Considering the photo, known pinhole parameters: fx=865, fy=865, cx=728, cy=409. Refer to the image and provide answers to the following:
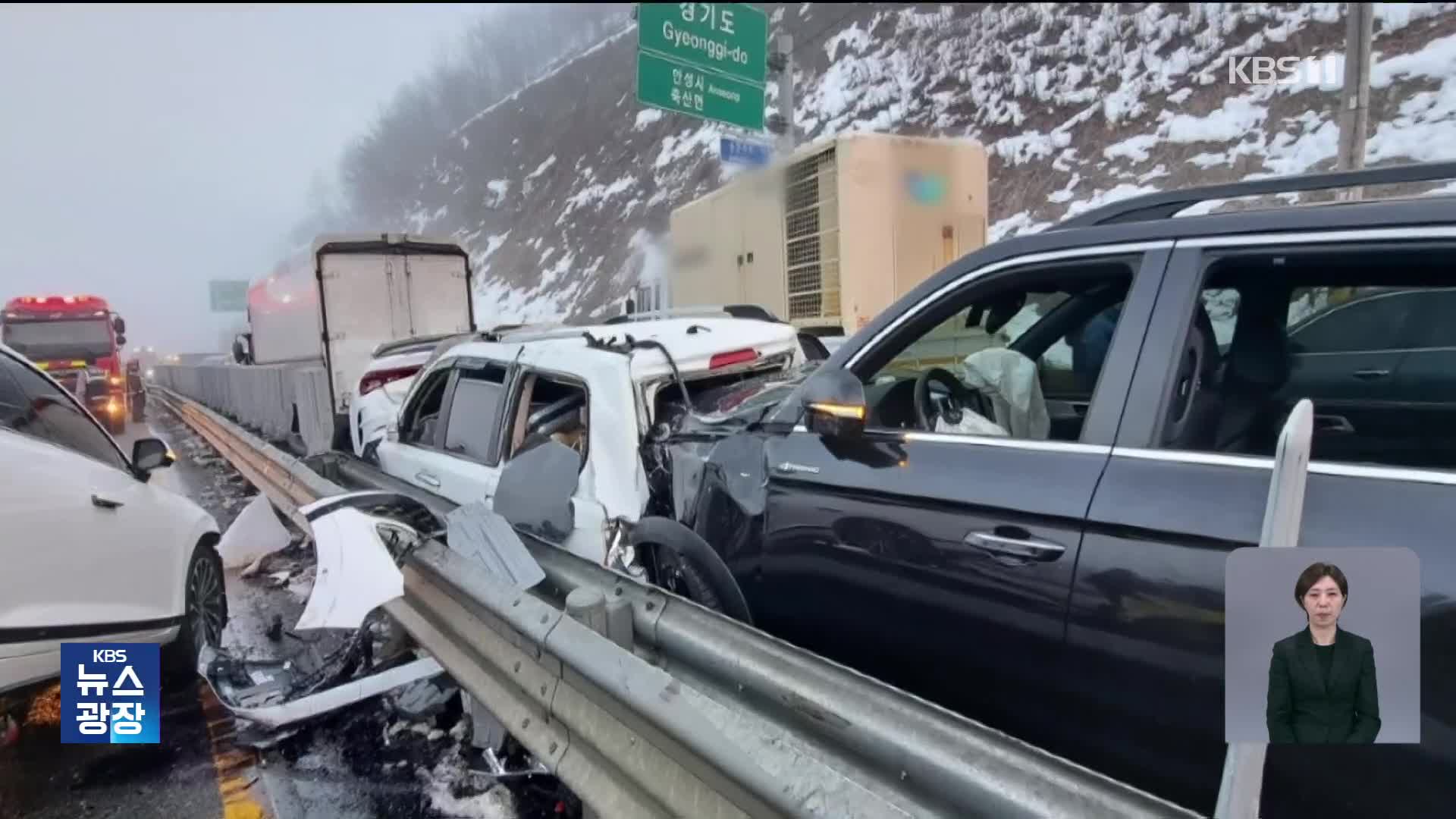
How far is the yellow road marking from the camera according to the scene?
3.04m

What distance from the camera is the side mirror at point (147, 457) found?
13.3 feet

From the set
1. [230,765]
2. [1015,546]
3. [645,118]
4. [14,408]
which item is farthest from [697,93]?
[645,118]

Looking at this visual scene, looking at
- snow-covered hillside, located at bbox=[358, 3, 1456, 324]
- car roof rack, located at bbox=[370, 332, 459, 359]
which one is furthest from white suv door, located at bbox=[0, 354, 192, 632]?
snow-covered hillside, located at bbox=[358, 3, 1456, 324]

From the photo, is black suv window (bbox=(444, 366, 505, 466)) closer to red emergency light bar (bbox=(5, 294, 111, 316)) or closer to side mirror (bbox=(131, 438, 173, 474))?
side mirror (bbox=(131, 438, 173, 474))

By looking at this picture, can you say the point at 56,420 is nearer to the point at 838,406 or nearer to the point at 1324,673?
the point at 838,406

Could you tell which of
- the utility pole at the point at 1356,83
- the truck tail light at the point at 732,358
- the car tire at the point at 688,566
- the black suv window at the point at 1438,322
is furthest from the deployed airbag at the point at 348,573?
the utility pole at the point at 1356,83

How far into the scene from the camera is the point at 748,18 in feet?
38.4

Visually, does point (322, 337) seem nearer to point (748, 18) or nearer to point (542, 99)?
point (748, 18)

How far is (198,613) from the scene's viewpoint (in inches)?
165

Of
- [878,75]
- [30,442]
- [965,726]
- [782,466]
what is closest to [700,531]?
[782,466]

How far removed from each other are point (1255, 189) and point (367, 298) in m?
12.2

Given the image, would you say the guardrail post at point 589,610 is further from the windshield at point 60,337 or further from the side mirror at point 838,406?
the windshield at point 60,337

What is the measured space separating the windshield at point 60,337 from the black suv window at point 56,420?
19201 mm

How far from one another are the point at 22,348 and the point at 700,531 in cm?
2272
